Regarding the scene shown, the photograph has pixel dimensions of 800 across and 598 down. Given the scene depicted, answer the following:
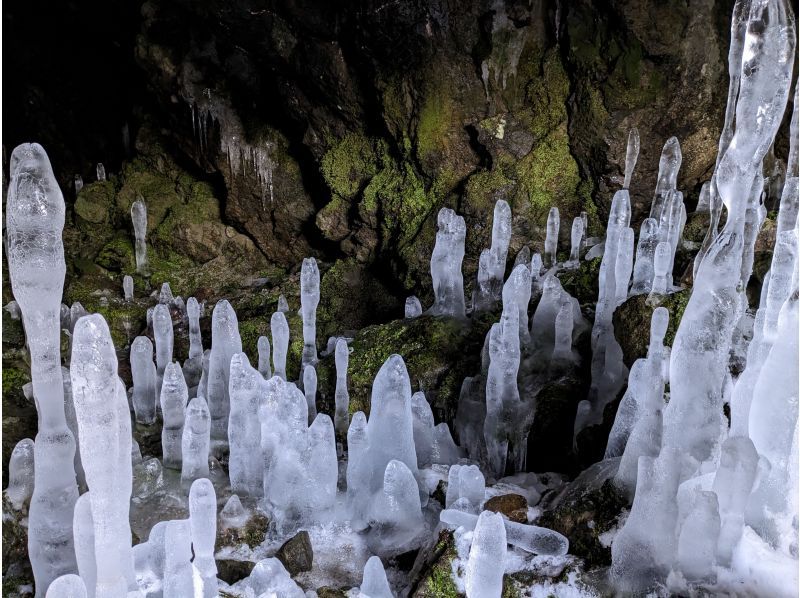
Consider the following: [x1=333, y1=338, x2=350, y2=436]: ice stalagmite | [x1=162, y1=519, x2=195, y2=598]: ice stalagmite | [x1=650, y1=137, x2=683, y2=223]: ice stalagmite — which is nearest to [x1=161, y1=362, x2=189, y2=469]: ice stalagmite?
[x1=333, y1=338, x2=350, y2=436]: ice stalagmite

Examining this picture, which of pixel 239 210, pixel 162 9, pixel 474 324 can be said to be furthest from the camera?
pixel 239 210

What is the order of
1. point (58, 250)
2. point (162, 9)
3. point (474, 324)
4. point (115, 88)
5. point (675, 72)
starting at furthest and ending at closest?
point (115, 88) < point (162, 9) < point (675, 72) < point (474, 324) < point (58, 250)

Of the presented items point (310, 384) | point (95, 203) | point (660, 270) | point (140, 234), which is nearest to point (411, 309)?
point (310, 384)

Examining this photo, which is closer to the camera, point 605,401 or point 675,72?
point 605,401

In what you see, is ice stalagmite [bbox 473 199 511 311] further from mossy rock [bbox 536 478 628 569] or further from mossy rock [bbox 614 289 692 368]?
mossy rock [bbox 536 478 628 569]

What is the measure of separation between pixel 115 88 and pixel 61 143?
148 centimetres

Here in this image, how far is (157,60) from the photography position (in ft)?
34.4

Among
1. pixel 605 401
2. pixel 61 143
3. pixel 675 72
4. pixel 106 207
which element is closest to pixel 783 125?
pixel 675 72

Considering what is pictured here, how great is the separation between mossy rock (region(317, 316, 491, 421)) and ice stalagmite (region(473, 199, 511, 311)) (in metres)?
0.31

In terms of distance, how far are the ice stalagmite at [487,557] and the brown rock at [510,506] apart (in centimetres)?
129

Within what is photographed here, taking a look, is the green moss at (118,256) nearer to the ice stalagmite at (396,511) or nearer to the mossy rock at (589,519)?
the ice stalagmite at (396,511)

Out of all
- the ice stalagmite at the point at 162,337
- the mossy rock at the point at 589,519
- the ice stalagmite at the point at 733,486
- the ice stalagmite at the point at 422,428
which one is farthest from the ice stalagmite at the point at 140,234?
the ice stalagmite at the point at 733,486

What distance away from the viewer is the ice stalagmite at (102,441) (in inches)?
107

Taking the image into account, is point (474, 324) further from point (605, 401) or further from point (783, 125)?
point (783, 125)
